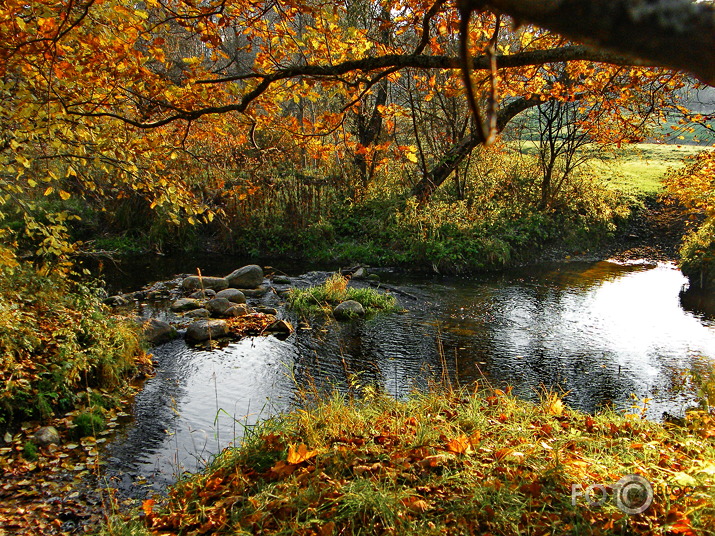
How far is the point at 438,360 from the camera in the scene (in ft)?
26.5

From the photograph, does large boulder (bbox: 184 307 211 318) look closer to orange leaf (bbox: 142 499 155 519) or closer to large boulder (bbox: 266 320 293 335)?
large boulder (bbox: 266 320 293 335)

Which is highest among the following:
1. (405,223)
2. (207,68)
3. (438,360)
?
(207,68)

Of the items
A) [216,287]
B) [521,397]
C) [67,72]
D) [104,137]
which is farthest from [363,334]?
[67,72]

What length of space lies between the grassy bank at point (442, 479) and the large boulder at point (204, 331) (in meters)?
4.58

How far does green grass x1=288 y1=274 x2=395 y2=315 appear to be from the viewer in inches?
424

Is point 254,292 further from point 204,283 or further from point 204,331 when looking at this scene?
point 204,331

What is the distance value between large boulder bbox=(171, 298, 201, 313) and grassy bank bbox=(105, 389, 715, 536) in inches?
257

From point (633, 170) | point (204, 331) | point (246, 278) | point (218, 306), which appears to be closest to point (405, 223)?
point (246, 278)

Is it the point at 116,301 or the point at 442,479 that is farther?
the point at 116,301

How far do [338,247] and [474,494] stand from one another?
43.1 feet

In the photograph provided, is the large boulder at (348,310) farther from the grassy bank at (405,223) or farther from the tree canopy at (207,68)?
the grassy bank at (405,223)

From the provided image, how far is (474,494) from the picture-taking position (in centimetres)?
295

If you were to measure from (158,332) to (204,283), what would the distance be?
361 centimetres

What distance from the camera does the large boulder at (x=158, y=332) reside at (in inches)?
335
